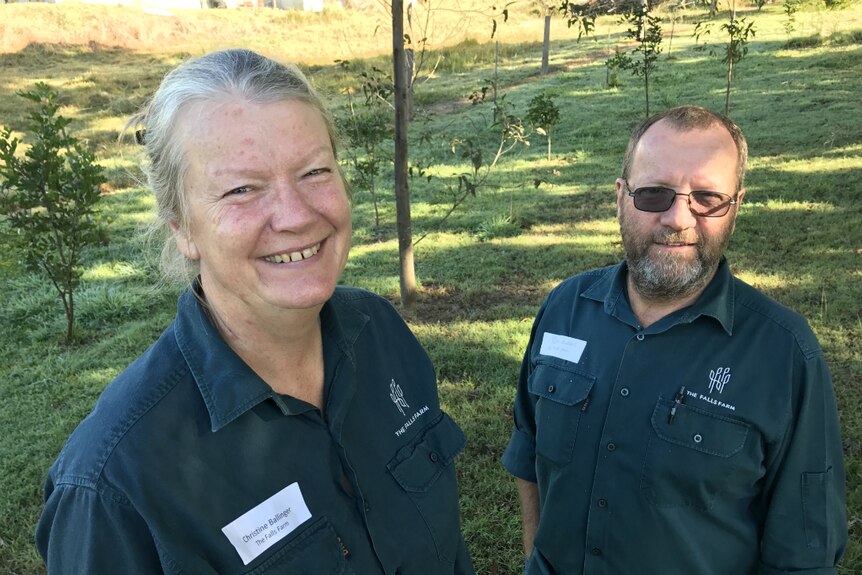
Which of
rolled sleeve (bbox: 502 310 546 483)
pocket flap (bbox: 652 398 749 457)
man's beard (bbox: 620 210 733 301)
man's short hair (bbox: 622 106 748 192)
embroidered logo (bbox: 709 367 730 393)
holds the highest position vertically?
man's short hair (bbox: 622 106 748 192)

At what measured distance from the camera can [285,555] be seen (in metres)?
1.46

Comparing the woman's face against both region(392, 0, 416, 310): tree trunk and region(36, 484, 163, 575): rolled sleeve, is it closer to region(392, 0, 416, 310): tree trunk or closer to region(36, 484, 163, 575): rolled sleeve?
region(36, 484, 163, 575): rolled sleeve

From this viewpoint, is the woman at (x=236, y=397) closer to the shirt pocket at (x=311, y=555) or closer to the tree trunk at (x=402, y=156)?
the shirt pocket at (x=311, y=555)

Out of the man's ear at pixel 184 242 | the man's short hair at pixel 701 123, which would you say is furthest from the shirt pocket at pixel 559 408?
the man's ear at pixel 184 242

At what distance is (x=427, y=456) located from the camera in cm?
186

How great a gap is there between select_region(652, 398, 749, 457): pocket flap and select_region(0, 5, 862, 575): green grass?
1504mm

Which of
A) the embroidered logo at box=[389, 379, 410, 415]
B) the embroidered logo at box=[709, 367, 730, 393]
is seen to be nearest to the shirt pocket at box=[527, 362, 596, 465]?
the embroidered logo at box=[709, 367, 730, 393]

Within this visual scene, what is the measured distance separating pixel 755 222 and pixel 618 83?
10139 millimetres

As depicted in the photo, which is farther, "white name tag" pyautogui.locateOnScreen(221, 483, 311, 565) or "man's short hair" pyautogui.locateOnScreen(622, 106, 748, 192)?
"man's short hair" pyautogui.locateOnScreen(622, 106, 748, 192)

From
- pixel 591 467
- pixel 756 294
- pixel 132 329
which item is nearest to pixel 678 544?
pixel 591 467

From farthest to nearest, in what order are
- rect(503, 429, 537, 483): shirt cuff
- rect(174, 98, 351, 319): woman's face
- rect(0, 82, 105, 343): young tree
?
rect(0, 82, 105, 343): young tree < rect(503, 429, 537, 483): shirt cuff < rect(174, 98, 351, 319): woman's face

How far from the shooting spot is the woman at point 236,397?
4.11ft

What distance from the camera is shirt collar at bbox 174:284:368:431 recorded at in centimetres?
140

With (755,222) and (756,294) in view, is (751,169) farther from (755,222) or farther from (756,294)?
(756,294)
